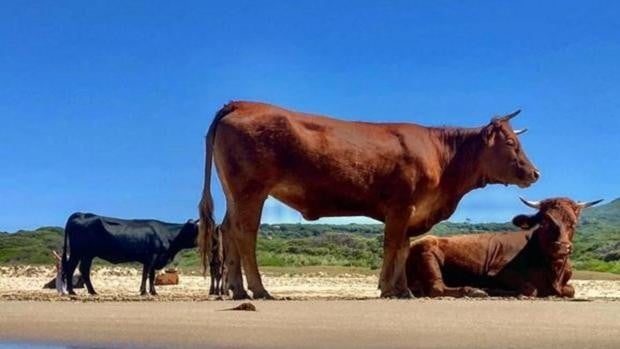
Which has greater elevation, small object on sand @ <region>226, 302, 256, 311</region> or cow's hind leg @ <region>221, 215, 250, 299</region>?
cow's hind leg @ <region>221, 215, 250, 299</region>

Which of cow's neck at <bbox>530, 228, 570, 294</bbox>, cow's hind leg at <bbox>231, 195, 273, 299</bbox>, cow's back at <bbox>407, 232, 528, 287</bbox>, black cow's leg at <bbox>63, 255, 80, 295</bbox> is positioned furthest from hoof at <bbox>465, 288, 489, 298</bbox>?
black cow's leg at <bbox>63, 255, 80, 295</bbox>

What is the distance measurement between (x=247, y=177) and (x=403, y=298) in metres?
2.53

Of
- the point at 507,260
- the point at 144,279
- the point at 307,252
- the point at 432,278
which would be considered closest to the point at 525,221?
the point at 507,260

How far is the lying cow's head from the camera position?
14.6 meters

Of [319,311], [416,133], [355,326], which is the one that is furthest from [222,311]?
[416,133]

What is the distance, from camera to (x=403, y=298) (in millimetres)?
13867

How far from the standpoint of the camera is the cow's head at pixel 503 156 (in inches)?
609

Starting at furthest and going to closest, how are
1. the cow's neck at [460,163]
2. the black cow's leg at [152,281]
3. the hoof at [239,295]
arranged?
the black cow's leg at [152,281] → the cow's neck at [460,163] → the hoof at [239,295]

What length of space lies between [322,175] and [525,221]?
3.44 meters

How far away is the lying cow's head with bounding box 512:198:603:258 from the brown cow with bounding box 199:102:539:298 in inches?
50.7

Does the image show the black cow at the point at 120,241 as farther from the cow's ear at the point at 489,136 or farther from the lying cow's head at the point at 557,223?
the lying cow's head at the point at 557,223

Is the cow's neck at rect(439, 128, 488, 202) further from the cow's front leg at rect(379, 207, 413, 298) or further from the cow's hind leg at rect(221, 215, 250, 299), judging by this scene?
the cow's hind leg at rect(221, 215, 250, 299)

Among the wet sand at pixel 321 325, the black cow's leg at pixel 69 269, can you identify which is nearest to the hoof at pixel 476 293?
the wet sand at pixel 321 325

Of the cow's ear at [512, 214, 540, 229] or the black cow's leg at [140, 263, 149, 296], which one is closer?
the cow's ear at [512, 214, 540, 229]
